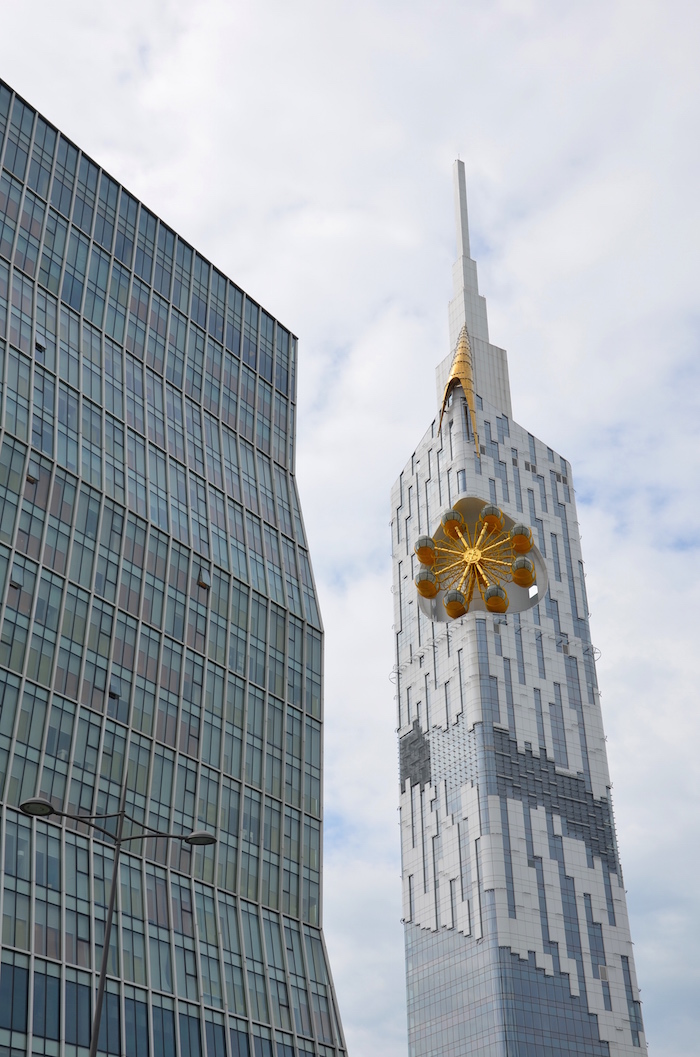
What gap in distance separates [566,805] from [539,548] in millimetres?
30994

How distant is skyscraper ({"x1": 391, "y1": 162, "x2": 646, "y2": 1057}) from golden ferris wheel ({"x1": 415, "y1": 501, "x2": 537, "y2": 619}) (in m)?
0.21

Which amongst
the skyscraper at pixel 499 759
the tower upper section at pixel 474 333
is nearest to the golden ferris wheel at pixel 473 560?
the skyscraper at pixel 499 759

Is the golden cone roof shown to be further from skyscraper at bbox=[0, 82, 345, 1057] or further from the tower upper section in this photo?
skyscraper at bbox=[0, 82, 345, 1057]

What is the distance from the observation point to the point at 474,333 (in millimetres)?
159125

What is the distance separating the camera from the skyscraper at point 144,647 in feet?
198

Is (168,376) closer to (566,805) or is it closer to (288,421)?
(288,421)

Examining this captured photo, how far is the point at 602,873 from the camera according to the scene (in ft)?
416

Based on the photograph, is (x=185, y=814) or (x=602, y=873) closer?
(x=185, y=814)

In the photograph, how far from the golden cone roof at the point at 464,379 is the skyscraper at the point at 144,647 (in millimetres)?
58712

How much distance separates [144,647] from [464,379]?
8630 centimetres

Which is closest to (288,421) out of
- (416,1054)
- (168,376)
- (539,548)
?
(168,376)

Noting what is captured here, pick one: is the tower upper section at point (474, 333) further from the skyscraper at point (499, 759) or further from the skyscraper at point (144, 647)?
the skyscraper at point (144, 647)

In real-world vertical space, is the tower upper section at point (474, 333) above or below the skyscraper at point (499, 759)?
above

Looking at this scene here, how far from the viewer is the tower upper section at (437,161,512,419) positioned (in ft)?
509
